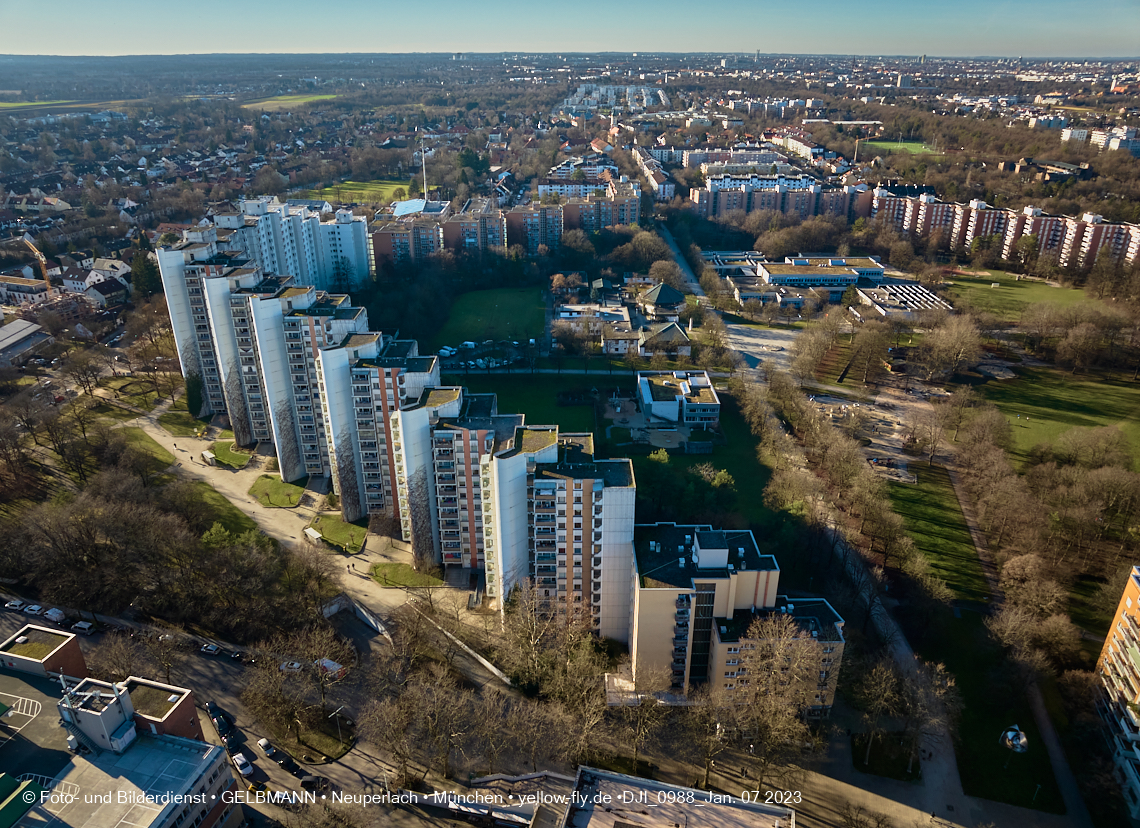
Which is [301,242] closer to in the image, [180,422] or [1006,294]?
[180,422]

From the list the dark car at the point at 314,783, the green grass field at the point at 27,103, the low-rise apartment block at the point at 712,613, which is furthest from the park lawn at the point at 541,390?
the green grass field at the point at 27,103

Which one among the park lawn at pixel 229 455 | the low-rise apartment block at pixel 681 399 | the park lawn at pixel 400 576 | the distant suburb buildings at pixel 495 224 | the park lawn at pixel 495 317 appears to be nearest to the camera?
the park lawn at pixel 400 576

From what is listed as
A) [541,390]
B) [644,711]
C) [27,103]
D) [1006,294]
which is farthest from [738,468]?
[27,103]

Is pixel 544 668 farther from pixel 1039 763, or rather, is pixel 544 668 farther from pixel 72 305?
pixel 72 305

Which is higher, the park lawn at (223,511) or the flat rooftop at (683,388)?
the flat rooftop at (683,388)

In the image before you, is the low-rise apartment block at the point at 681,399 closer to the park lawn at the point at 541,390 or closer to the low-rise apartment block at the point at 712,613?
the park lawn at the point at 541,390

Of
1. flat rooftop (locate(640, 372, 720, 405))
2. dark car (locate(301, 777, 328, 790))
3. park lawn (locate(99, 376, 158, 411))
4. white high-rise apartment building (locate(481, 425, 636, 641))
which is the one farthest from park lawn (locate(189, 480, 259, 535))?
flat rooftop (locate(640, 372, 720, 405))
